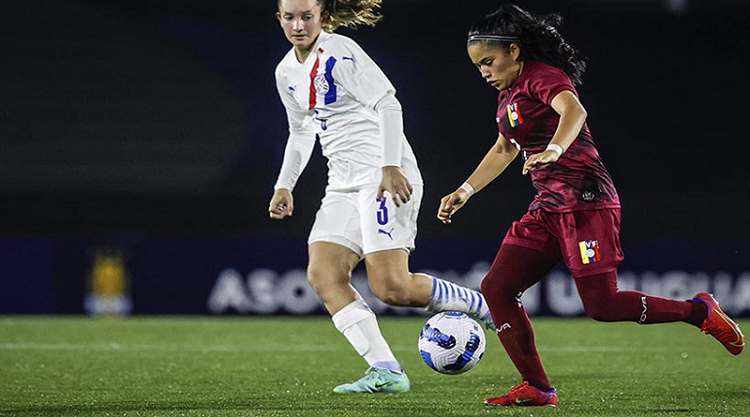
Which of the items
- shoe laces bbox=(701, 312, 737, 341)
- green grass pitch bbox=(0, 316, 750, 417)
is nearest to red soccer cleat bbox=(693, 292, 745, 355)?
shoe laces bbox=(701, 312, 737, 341)

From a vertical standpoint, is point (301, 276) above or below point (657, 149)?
below

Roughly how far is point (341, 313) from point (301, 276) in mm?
5055

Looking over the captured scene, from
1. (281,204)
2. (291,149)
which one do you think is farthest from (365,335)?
(291,149)

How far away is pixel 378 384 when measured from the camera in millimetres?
4848

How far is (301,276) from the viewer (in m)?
9.98

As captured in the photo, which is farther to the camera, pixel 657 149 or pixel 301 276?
pixel 657 149

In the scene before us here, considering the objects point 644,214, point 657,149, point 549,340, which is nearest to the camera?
point 549,340

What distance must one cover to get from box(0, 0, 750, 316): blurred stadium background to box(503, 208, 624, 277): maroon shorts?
658 cm

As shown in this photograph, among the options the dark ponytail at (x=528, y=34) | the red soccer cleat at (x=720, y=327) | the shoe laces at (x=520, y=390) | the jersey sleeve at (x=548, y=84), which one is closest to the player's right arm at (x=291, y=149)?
Result: the dark ponytail at (x=528, y=34)

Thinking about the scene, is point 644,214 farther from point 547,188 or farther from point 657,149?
point 547,188

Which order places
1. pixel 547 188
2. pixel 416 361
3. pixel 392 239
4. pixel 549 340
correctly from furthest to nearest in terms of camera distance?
pixel 549 340
pixel 416 361
pixel 392 239
pixel 547 188

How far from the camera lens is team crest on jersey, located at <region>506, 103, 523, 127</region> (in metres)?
4.38

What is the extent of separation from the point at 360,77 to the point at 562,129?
3.58 feet

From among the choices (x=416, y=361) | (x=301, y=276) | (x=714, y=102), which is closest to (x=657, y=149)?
(x=714, y=102)
